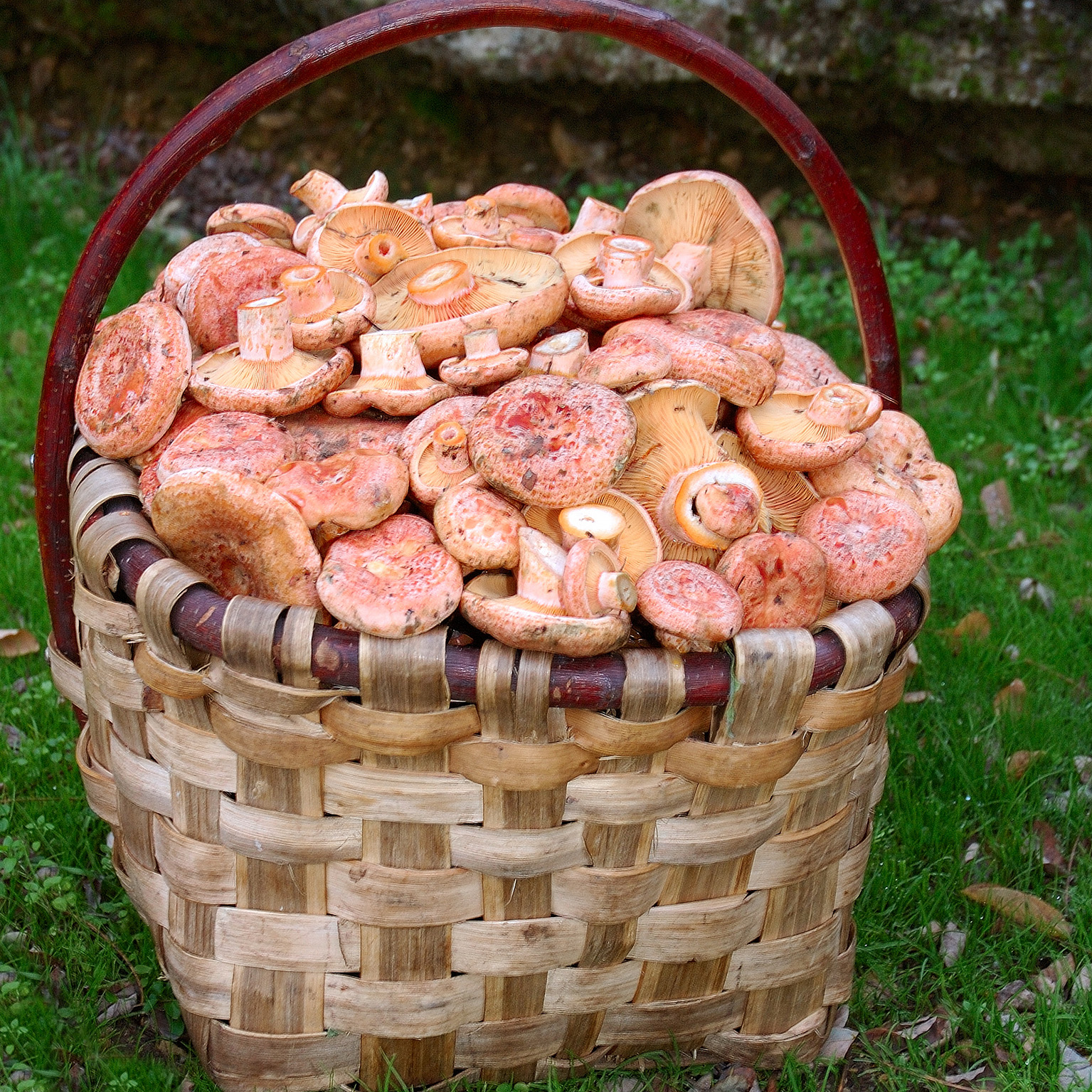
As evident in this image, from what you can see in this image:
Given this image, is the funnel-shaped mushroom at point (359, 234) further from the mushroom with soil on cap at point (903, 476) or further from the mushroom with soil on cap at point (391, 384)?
the mushroom with soil on cap at point (903, 476)

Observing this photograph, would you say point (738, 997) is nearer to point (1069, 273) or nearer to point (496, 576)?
point (496, 576)

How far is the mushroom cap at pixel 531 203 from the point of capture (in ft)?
8.26

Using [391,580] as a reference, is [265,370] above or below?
above

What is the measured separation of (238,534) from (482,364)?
499 mm

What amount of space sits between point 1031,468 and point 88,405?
9.85ft

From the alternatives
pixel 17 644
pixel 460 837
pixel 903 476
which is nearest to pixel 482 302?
pixel 903 476

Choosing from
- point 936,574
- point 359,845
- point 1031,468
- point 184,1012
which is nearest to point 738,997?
point 359,845

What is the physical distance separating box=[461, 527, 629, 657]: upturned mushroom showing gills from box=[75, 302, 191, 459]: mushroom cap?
0.61m

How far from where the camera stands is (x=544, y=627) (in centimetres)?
158

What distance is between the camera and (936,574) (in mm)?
3406

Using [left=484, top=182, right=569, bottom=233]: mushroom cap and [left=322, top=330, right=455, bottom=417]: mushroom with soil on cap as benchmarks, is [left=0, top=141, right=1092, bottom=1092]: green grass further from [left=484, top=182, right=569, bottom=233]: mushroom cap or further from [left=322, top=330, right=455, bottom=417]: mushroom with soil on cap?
[left=484, top=182, right=569, bottom=233]: mushroom cap

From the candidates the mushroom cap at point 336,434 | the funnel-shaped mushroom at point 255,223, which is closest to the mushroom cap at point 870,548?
the mushroom cap at point 336,434

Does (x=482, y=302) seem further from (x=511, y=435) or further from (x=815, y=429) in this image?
(x=815, y=429)

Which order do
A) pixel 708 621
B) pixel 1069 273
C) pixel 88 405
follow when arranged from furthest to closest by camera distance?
pixel 1069 273, pixel 88 405, pixel 708 621
